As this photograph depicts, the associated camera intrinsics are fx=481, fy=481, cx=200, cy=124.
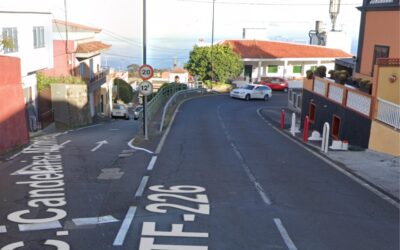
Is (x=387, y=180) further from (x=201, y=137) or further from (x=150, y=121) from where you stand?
(x=150, y=121)

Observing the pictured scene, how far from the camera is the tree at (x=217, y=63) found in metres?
51.5

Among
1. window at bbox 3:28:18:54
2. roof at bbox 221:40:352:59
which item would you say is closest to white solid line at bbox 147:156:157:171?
window at bbox 3:28:18:54

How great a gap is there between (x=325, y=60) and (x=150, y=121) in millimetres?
43872

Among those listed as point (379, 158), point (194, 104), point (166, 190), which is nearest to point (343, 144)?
point (379, 158)

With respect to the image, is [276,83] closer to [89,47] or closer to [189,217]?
[89,47]

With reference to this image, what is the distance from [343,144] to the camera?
16.7 metres

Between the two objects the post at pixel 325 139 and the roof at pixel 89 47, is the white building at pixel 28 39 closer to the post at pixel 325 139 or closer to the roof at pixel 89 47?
the roof at pixel 89 47

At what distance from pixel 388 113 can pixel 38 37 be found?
2083 centimetres

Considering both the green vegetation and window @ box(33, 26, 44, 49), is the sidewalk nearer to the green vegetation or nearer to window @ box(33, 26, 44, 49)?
window @ box(33, 26, 44, 49)

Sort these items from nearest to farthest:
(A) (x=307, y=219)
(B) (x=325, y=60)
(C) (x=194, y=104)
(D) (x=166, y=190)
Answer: (A) (x=307, y=219) → (D) (x=166, y=190) → (C) (x=194, y=104) → (B) (x=325, y=60)

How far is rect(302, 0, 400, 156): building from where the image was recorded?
15.4 m

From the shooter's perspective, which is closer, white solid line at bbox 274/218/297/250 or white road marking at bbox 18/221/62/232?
white solid line at bbox 274/218/297/250

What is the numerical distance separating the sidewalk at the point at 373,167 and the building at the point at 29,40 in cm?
1630

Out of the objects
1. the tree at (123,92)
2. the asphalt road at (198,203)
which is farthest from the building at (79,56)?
the asphalt road at (198,203)
